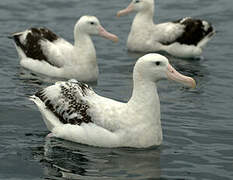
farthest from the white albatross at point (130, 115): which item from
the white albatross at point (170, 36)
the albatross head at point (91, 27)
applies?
the white albatross at point (170, 36)

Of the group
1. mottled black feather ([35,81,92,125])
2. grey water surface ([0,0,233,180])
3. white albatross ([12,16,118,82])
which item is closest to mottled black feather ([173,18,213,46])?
grey water surface ([0,0,233,180])

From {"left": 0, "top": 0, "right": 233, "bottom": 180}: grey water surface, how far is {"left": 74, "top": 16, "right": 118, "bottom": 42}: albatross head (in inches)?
39.5

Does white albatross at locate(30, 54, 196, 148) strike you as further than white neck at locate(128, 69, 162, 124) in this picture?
No

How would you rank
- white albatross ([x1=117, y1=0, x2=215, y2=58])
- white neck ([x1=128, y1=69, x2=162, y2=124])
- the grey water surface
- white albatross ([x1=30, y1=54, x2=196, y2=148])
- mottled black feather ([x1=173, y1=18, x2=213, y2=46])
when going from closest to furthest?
the grey water surface
white albatross ([x1=30, y1=54, x2=196, y2=148])
white neck ([x1=128, y1=69, x2=162, y2=124])
white albatross ([x1=117, y1=0, x2=215, y2=58])
mottled black feather ([x1=173, y1=18, x2=213, y2=46])

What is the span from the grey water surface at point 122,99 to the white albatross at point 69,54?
0.37m

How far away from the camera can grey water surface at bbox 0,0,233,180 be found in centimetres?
1167

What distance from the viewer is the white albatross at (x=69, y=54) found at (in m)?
16.7

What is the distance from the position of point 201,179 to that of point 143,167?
3.14ft

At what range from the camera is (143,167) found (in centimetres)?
1176

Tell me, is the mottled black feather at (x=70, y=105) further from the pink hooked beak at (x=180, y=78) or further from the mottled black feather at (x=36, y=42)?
the mottled black feather at (x=36, y=42)

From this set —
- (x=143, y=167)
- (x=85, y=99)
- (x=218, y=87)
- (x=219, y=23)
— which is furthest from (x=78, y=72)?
(x=219, y=23)

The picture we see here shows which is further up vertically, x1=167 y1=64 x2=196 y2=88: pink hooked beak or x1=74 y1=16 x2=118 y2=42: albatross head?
x1=74 y1=16 x2=118 y2=42: albatross head

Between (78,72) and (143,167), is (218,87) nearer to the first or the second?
(78,72)

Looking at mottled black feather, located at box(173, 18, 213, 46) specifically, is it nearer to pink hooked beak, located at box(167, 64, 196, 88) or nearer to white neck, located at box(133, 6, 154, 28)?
white neck, located at box(133, 6, 154, 28)
